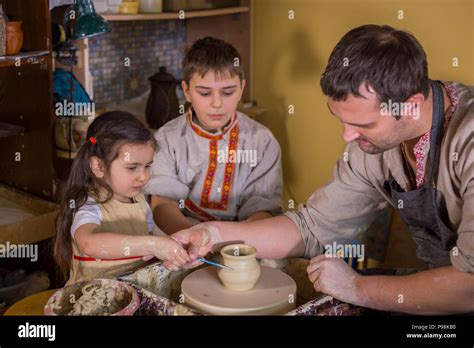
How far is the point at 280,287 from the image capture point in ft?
6.08

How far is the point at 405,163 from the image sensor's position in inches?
76.9

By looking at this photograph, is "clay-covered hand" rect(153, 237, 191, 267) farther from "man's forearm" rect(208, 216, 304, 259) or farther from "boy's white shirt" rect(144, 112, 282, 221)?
"boy's white shirt" rect(144, 112, 282, 221)

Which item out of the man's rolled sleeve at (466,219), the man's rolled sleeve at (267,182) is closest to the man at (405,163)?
the man's rolled sleeve at (466,219)

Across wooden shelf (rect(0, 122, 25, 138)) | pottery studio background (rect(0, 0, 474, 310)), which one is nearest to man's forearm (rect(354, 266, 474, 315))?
pottery studio background (rect(0, 0, 474, 310))

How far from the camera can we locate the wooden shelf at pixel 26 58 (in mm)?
2607

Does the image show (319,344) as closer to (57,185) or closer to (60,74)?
(57,185)

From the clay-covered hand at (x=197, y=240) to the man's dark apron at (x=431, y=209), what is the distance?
501 millimetres

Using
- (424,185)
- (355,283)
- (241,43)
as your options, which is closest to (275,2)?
(241,43)

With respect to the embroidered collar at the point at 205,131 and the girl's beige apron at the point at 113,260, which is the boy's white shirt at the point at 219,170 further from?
the girl's beige apron at the point at 113,260

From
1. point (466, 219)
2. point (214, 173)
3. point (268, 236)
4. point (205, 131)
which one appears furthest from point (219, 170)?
point (466, 219)

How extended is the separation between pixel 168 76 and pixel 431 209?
175 centimetres

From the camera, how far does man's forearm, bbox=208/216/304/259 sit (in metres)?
2.04

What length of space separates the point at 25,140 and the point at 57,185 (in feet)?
0.74

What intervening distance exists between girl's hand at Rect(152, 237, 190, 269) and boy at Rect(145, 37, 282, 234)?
2.14ft
